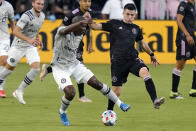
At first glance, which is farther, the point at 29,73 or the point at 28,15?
the point at 29,73

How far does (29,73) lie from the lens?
44.4 ft

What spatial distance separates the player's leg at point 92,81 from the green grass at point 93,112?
1.26 feet

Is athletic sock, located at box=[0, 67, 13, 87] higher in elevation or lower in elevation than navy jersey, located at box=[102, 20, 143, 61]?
lower

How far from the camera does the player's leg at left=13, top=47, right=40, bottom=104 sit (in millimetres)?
13396

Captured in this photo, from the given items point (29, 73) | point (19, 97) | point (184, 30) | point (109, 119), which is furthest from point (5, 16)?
point (109, 119)

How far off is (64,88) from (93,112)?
186cm

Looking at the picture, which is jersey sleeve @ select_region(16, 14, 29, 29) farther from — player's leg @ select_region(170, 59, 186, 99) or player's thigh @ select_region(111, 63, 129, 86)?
player's leg @ select_region(170, 59, 186, 99)

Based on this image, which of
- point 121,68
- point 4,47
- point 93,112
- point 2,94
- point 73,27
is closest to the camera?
point 73,27

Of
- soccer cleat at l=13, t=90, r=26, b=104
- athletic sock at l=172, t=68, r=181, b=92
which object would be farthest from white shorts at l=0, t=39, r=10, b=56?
athletic sock at l=172, t=68, r=181, b=92

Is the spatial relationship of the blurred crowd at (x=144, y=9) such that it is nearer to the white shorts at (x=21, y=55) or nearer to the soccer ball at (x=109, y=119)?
the white shorts at (x=21, y=55)

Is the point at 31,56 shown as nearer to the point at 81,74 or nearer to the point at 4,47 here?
the point at 4,47

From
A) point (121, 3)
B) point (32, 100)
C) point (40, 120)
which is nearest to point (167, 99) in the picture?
point (32, 100)

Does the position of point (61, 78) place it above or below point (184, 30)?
above

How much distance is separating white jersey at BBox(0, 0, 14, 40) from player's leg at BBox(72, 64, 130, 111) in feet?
14.2
